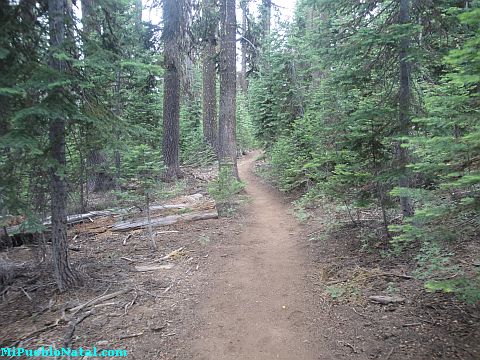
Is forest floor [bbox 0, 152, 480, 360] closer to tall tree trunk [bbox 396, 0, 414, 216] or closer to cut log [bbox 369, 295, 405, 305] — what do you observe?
cut log [bbox 369, 295, 405, 305]

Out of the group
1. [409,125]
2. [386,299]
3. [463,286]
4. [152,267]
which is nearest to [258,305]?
[386,299]

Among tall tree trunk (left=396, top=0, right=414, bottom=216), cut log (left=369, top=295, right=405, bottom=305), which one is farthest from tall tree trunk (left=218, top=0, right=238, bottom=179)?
cut log (left=369, top=295, right=405, bottom=305)

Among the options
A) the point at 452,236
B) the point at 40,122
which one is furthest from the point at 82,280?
the point at 452,236

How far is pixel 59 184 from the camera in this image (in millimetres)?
6195

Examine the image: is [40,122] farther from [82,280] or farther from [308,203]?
[308,203]

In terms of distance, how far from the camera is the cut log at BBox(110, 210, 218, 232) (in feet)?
34.0

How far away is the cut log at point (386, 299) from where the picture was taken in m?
5.16

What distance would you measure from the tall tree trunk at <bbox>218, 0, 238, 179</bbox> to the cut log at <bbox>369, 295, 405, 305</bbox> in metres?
8.31

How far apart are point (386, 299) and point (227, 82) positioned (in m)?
10.4

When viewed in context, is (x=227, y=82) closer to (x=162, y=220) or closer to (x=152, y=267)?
(x=162, y=220)

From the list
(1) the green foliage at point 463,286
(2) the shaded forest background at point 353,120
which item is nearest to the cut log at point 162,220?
(2) the shaded forest background at point 353,120

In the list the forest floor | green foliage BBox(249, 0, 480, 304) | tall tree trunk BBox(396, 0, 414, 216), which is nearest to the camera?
green foliage BBox(249, 0, 480, 304)

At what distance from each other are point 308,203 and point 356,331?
7276 mm

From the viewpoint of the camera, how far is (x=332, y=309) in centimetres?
537
